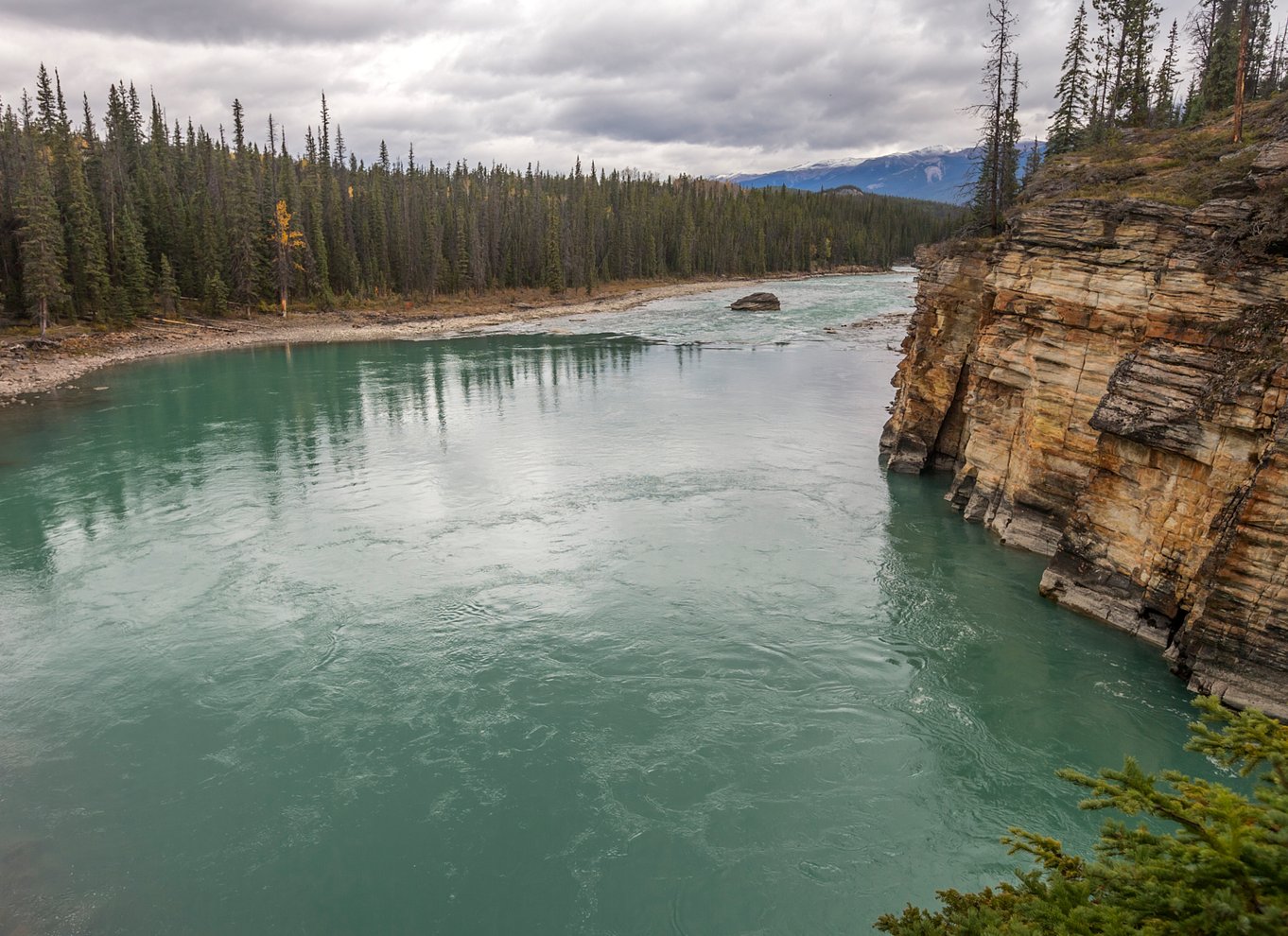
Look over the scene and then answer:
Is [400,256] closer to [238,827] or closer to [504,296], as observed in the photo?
[504,296]

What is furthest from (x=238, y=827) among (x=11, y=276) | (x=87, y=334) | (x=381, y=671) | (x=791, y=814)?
(x=11, y=276)

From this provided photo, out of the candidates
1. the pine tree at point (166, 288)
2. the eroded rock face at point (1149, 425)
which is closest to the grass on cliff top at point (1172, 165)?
the eroded rock face at point (1149, 425)

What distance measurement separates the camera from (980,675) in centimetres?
1645

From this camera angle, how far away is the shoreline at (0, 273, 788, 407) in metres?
51.6

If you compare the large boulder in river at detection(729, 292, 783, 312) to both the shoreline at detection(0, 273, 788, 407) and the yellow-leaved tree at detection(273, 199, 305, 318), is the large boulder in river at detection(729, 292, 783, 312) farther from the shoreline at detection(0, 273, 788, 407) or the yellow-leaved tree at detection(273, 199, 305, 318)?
the yellow-leaved tree at detection(273, 199, 305, 318)

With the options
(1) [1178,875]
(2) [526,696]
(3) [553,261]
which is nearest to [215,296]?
(3) [553,261]

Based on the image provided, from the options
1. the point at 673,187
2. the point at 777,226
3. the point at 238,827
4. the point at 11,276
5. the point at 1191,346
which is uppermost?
the point at 673,187

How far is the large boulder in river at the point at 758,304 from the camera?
3533 inches

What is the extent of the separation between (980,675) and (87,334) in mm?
70583

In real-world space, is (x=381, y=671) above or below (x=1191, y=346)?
below

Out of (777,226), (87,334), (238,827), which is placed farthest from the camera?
(777,226)

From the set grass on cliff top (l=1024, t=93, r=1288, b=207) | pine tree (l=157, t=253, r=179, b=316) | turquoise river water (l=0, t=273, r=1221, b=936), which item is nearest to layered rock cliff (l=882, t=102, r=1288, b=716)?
grass on cliff top (l=1024, t=93, r=1288, b=207)

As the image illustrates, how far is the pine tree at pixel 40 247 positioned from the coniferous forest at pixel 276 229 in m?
0.15

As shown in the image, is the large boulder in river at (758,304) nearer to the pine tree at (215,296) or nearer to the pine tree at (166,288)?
the pine tree at (215,296)
